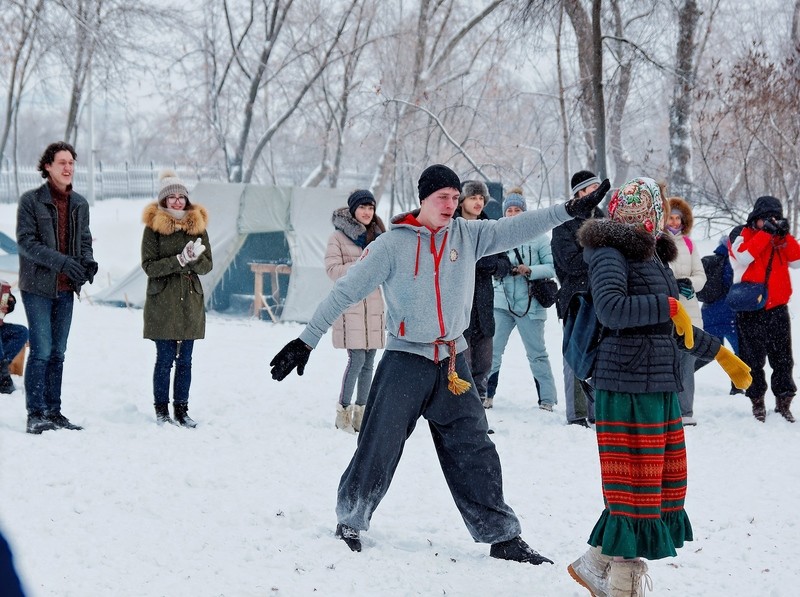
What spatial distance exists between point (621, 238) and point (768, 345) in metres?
4.47

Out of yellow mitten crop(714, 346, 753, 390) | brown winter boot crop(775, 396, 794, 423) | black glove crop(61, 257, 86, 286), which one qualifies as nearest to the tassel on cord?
yellow mitten crop(714, 346, 753, 390)

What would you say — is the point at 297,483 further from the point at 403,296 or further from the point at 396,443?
the point at 403,296

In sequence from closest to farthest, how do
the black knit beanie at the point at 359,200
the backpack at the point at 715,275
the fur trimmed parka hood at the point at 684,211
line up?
the black knit beanie at the point at 359,200 → the fur trimmed parka hood at the point at 684,211 → the backpack at the point at 715,275

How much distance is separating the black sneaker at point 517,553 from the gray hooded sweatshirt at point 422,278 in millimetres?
949

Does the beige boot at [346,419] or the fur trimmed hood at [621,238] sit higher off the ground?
the fur trimmed hood at [621,238]

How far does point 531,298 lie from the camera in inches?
306

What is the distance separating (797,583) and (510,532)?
1.34m

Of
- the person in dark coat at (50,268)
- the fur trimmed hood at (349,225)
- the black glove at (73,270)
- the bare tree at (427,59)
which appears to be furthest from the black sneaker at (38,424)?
the bare tree at (427,59)

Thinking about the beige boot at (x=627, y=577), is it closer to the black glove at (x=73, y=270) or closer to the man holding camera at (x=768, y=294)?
the black glove at (x=73, y=270)

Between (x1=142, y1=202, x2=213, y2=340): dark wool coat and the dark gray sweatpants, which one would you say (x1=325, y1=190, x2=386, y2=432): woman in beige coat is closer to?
(x1=142, y1=202, x2=213, y2=340): dark wool coat

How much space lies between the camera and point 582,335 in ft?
12.6

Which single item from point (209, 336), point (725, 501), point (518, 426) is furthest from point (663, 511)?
point (209, 336)

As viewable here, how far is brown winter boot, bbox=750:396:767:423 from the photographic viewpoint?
24.6 ft

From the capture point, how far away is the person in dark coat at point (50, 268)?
596 cm
